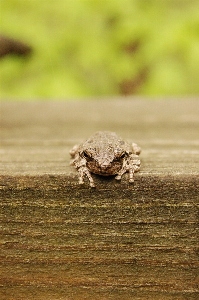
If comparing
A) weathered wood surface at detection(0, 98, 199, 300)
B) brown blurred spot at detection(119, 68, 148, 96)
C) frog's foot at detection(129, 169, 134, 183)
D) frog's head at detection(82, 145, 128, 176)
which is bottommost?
weathered wood surface at detection(0, 98, 199, 300)

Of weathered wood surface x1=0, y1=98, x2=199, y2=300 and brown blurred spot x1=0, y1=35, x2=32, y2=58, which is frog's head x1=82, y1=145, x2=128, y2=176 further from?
brown blurred spot x1=0, y1=35, x2=32, y2=58

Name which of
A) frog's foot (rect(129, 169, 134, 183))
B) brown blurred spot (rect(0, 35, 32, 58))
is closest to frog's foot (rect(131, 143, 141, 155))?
frog's foot (rect(129, 169, 134, 183))

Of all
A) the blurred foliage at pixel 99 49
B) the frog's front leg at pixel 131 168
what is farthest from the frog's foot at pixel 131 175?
the blurred foliage at pixel 99 49

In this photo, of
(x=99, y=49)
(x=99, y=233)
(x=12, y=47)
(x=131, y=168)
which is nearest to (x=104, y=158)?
(x=131, y=168)

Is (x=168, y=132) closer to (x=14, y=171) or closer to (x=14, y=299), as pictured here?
(x=14, y=171)

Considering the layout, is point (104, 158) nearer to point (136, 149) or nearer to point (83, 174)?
point (136, 149)

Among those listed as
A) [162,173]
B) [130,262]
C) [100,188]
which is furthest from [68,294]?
[162,173]
